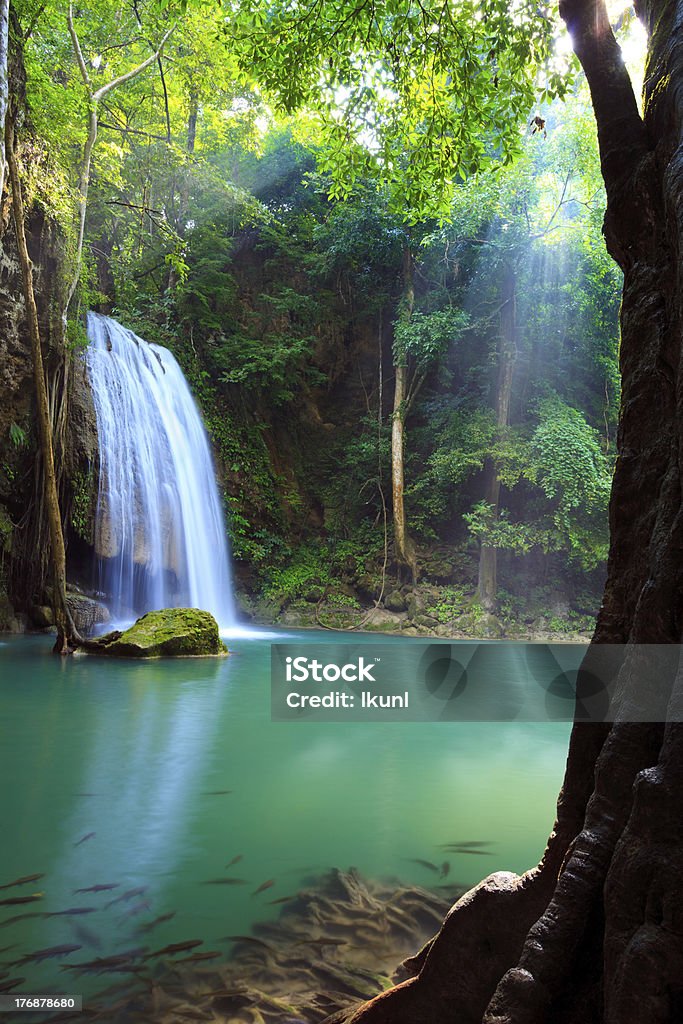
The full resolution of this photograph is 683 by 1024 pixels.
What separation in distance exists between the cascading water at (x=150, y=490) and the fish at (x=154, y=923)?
1089 centimetres

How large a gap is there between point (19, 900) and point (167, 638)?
7266 millimetres

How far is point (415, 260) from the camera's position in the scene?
1762cm

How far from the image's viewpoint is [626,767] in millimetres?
1438

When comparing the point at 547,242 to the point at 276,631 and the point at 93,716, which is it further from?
the point at 93,716

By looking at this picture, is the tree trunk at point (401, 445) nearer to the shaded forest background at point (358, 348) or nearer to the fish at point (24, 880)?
the shaded forest background at point (358, 348)

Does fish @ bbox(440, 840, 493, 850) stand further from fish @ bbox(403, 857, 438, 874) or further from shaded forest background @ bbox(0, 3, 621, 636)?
shaded forest background @ bbox(0, 3, 621, 636)

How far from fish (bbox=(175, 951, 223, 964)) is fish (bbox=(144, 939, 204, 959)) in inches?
2.0

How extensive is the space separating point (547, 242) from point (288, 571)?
35.6ft

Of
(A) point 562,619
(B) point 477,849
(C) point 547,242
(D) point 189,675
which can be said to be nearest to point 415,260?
(C) point 547,242

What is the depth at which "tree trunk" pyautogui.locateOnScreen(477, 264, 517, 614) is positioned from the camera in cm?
1577

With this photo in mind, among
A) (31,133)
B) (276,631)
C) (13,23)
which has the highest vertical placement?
(13,23)

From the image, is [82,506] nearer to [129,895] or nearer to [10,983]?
[129,895]

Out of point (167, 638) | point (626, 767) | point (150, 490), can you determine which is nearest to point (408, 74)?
point (626, 767)

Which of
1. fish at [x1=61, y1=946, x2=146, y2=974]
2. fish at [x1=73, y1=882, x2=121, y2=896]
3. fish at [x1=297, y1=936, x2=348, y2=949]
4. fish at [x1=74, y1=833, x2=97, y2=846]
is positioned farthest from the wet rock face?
fish at [x1=297, y1=936, x2=348, y2=949]
